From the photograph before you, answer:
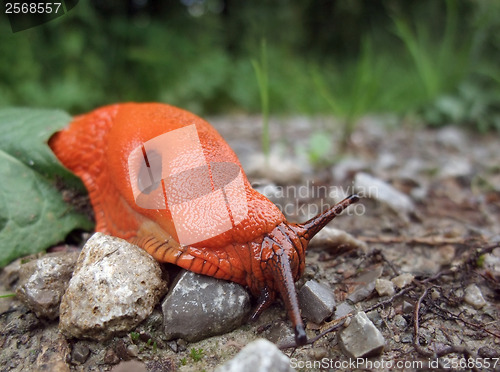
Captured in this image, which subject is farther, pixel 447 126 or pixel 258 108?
pixel 258 108

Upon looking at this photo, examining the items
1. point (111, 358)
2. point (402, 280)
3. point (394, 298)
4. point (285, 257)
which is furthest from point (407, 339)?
point (111, 358)

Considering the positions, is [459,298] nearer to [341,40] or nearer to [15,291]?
[15,291]

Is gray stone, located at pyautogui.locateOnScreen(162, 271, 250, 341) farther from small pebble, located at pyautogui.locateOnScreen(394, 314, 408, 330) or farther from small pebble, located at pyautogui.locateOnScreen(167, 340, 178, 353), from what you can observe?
small pebble, located at pyautogui.locateOnScreen(394, 314, 408, 330)

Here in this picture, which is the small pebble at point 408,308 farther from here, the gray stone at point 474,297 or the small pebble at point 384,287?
the gray stone at point 474,297

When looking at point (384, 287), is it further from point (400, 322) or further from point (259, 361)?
point (259, 361)

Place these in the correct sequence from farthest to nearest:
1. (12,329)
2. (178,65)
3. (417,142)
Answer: (178,65) → (417,142) → (12,329)

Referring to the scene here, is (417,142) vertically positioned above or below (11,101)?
below

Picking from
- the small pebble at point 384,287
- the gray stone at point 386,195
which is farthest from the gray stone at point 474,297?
the gray stone at point 386,195

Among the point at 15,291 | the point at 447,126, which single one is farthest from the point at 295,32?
the point at 15,291
